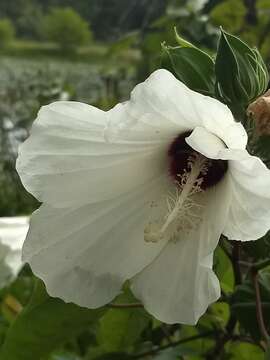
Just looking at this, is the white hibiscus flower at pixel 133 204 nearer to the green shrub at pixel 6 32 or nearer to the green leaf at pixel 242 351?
the green leaf at pixel 242 351

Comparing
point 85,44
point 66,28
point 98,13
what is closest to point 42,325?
point 98,13

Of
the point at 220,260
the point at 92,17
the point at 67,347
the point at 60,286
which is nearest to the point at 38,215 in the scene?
the point at 60,286

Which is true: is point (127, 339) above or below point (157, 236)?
below

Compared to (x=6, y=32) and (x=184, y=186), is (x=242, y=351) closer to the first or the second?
(x=184, y=186)

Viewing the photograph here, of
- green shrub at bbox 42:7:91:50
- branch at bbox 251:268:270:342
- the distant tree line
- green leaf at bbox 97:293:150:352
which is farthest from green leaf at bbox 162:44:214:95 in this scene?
green shrub at bbox 42:7:91:50

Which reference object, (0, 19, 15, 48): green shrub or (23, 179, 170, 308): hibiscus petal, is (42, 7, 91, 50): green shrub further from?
(23, 179, 170, 308): hibiscus petal

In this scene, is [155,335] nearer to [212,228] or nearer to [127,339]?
[127,339]
